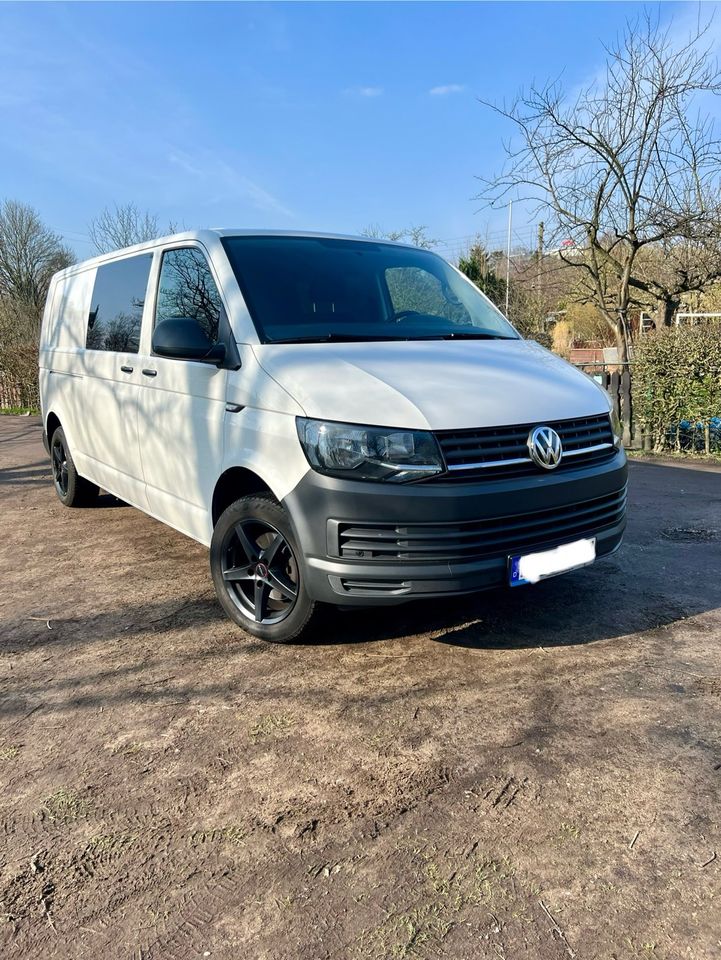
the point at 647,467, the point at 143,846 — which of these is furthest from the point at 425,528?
the point at 647,467

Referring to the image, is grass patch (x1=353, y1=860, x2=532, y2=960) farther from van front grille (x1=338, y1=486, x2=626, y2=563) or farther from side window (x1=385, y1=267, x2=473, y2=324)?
side window (x1=385, y1=267, x2=473, y2=324)

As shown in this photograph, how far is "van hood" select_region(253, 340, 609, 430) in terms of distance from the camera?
2.80m

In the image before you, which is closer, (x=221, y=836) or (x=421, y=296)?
(x=221, y=836)

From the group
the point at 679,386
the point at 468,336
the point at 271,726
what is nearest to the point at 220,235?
the point at 468,336

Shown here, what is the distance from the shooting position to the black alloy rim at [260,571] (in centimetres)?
318

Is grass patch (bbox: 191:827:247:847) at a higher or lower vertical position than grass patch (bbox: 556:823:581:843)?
higher

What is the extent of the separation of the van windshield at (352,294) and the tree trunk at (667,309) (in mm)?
10476

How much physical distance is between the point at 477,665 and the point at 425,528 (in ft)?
2.59

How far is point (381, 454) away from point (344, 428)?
7.2 inches

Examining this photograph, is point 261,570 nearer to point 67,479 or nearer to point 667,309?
point 67,479

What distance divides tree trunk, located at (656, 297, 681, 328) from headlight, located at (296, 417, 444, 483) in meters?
12.2

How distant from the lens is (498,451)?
9.41 ft

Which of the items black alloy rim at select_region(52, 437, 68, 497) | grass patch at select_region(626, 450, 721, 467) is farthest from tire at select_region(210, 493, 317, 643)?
grass patch at select_region(626, 450, 721, 467)

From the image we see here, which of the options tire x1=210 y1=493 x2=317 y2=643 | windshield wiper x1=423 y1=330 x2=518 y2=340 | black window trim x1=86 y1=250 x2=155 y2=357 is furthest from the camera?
black window trim x1=86 y1=250 x2=155 y2=357
